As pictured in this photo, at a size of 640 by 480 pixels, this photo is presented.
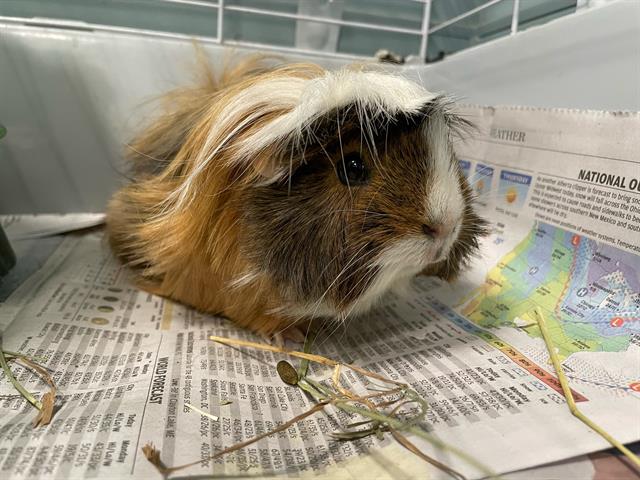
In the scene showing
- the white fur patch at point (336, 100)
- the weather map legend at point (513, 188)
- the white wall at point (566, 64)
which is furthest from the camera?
the weather map legend at point (513, 188)

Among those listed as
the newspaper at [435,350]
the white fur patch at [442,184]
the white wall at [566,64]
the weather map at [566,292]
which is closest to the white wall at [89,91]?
the white wall at [566,64]

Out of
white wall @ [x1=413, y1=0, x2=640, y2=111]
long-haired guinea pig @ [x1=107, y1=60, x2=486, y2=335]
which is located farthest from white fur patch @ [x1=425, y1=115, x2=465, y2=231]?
white wall @ [x1=413, y1=0, x2=640, y2=111]

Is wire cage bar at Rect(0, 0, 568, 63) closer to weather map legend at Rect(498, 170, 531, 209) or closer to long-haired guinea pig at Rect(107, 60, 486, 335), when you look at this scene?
weather map legend at Rect(498, 170, 531, 209)

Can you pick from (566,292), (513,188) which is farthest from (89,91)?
(566,292)

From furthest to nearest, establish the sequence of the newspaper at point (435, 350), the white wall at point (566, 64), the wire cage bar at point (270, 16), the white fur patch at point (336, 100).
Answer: the wire cage bar at point (270, 16)
the white wall at point (566, 64)
the white fur patch at point (336, 100)
the newspaper at point (435, 350)

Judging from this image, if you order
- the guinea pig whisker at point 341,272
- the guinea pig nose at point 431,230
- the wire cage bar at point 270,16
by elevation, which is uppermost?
the wire cage bar at point 270,16

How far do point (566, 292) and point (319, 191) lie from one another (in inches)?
24.5

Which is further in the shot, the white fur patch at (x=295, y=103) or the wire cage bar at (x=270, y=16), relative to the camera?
the wire cage bar at (x=270, y=16)

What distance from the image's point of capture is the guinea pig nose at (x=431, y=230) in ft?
2.53

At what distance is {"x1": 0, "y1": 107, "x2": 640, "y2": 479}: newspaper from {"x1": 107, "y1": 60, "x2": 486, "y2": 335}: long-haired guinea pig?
0.18 metres

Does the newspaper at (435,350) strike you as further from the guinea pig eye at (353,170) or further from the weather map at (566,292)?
the guinea pig eye at (353,170)

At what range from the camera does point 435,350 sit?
938 mm

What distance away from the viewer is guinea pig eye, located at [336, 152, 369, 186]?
810 millimetres

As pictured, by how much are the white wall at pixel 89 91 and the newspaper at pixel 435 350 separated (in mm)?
152
